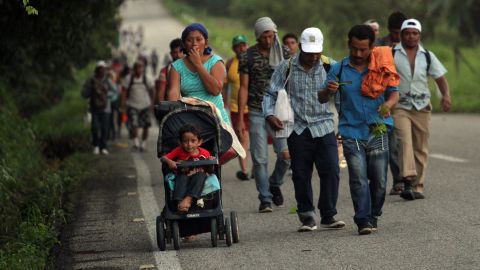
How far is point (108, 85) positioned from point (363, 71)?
12.8 metres

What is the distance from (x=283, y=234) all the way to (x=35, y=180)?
596cm

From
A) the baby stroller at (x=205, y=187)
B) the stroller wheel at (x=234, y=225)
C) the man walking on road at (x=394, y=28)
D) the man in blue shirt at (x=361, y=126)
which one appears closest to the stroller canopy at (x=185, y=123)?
the baby stroller at (x=205, y=187)

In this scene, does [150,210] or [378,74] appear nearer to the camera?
[378,74]

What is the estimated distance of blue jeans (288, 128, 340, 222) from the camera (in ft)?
35.2

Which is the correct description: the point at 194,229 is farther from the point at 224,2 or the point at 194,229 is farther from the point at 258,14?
the point at 224,2

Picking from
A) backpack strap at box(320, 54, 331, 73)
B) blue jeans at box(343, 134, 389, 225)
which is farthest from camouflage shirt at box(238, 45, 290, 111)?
blue jeans at box(343, 134, 389, 225)

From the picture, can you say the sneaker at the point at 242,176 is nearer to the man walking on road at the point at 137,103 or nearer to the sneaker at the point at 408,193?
the sneaker at the point at 408,193

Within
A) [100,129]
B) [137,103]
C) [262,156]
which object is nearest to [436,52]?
[137,103]

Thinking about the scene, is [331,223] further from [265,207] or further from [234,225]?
[265,207]

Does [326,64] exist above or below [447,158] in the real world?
above

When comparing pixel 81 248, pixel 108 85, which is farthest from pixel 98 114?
pixel 81 248

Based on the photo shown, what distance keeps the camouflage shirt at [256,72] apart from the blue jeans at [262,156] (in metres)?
0.14

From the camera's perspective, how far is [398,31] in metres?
13.8

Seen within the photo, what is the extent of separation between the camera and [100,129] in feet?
72.3
